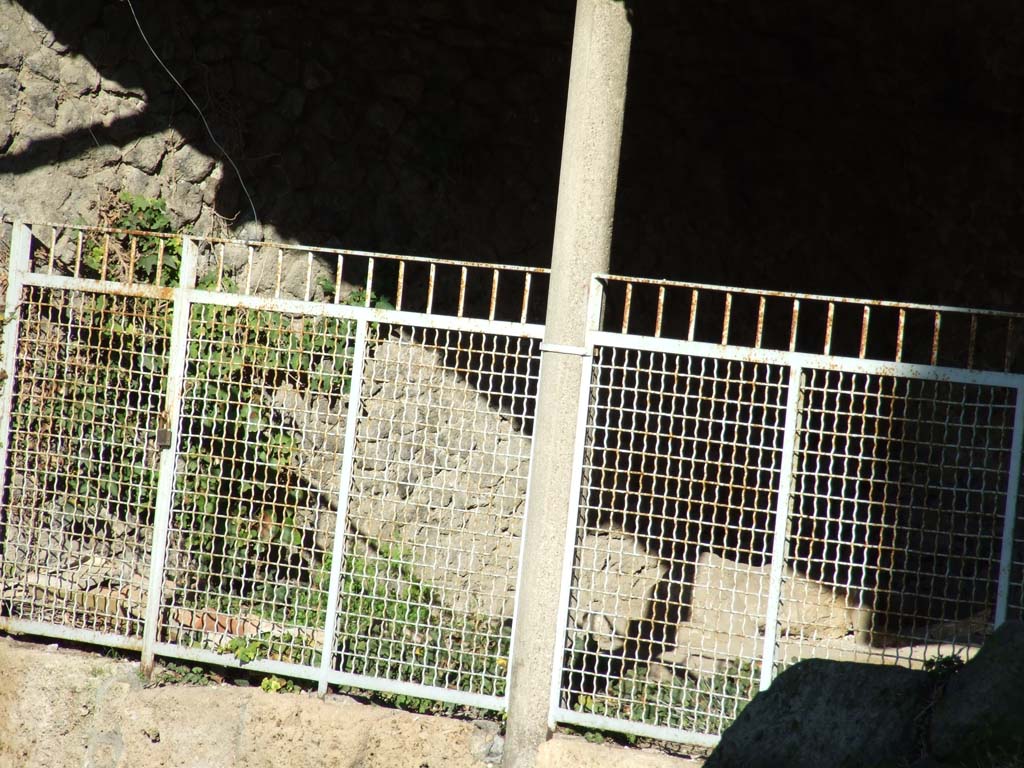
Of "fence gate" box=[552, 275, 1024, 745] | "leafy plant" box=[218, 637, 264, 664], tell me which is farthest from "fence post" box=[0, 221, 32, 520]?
"fence gate" box=[552, 275, 1024, 745]

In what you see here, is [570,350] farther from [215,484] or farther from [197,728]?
[197,728]

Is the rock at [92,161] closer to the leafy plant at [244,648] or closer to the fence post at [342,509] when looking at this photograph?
the fence post at [342,509]

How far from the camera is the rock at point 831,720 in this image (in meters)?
2.66

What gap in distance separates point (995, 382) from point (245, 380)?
319cm

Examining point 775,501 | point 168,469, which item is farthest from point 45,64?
point 775,501

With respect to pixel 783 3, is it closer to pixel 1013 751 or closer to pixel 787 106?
pixel 787 106

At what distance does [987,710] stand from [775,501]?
4044mm

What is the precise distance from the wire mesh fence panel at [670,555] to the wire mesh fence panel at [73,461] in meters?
1.91

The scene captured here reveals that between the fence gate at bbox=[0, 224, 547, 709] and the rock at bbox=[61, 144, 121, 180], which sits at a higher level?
the rock at bbox=[61, 144, 121, 180]

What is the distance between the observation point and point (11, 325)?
4.56 m

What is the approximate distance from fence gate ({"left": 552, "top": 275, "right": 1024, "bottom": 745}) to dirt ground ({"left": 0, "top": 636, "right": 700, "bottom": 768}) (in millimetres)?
496

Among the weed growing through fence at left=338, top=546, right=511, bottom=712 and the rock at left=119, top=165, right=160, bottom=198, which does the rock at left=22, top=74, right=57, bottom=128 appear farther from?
the weed growing through fence at left=338, top=546, right=511, bottom=712

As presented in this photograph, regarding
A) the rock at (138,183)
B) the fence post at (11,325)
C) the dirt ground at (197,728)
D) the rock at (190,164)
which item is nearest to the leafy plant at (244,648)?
the dirt ground at (197,728)

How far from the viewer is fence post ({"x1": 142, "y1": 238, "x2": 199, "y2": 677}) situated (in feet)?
14.4
